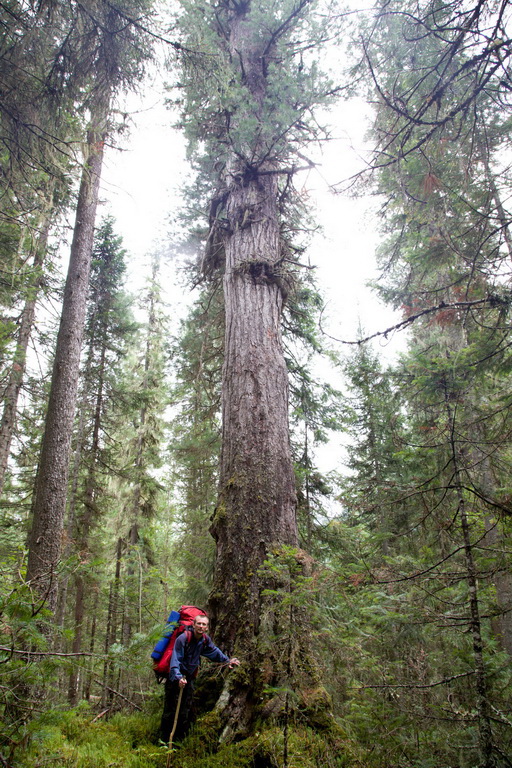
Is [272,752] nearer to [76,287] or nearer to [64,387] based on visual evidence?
[64,387]

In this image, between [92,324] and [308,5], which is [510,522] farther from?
[92,324]

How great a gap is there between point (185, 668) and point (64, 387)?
494 centimetres

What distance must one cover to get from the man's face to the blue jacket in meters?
0.05

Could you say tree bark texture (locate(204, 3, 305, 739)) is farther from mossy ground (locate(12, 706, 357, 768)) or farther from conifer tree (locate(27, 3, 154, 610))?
conifer tree (locate(27, 3, 154, 610))

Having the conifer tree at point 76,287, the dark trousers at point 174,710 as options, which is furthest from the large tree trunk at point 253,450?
the conifer tree at point 76,287

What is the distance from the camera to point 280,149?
715 cm

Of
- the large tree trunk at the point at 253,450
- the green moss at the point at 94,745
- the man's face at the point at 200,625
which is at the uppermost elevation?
the large tree trunk at the point at 253,450

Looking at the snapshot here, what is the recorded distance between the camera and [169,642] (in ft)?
12.8

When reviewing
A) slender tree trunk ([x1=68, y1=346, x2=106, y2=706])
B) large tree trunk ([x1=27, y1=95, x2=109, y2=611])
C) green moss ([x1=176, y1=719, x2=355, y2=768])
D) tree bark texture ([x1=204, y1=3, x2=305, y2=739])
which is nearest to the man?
tree bark texture ([x1=204, y1=3, x2=305, y2=739])

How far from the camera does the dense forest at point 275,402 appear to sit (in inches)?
113

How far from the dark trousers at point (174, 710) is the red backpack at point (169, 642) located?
0.42ft

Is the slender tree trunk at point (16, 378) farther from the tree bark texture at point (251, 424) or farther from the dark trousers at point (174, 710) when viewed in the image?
the dark trousers at point (174, 710)

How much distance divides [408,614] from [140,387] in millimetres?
14380

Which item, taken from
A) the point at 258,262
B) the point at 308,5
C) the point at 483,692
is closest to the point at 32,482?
the point at 258,262
